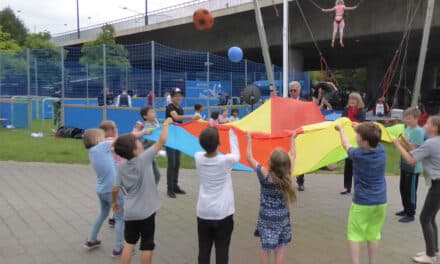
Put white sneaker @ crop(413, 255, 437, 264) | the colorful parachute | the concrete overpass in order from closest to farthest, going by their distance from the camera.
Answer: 1. white sneaker @ crop(413, 255, 437, 264)
2. the colorful parachute
3. the concrete overpass

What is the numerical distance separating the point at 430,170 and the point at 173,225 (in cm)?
295

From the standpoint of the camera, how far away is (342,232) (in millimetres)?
5469

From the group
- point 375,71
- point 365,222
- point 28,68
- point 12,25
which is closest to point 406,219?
point 365,222

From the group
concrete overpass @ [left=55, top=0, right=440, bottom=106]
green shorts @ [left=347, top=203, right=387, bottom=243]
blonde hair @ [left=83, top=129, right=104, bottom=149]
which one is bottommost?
green shorts @ [left=347, top=203, right=387, bottom=243]

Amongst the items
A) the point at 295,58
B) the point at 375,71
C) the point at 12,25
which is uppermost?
the point at 12,25

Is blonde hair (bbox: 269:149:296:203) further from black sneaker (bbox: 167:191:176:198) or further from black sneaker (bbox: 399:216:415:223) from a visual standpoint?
black sneaker (bbox: 167:191:176:198)

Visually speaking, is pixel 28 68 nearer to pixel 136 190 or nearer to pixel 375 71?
pixel 136 190

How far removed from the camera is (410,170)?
571 cm

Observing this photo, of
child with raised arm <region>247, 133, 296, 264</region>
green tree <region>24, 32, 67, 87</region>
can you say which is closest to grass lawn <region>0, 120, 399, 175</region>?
green tree <region>24, 32, 67, 87</region>

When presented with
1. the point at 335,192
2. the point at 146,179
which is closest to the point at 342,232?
the point at 335,192

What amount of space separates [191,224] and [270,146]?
1718 millimetres

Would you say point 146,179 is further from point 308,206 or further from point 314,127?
point 308,206

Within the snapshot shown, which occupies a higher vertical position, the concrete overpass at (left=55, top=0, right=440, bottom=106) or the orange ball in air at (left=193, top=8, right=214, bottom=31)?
the concrete overpass at (left=55, top=0, right=440, bottom=106)

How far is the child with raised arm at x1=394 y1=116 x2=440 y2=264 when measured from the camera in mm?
4230
